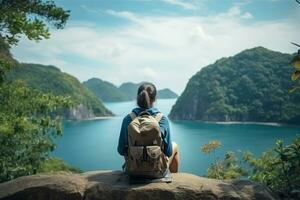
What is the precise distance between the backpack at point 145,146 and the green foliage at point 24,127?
15.5ft

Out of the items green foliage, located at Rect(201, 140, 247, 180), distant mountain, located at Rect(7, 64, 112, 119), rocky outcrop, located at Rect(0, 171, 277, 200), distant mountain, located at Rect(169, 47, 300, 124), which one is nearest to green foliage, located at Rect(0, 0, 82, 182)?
rocky outcrop, located at Rect(0, 171, 277, 200)

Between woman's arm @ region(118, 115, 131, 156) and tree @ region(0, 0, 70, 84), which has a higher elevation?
tree @ region(0, 0, 70, 84)

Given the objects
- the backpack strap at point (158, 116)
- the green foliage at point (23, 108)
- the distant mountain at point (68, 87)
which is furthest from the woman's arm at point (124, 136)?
the distant mountain at point (68, 87)

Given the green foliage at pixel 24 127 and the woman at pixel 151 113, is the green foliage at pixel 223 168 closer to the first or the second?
the green foliage at pixel 24 127

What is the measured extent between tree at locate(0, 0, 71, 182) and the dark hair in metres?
3.29

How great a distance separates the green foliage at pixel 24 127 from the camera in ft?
28.9

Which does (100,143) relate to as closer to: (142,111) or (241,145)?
(241,145)

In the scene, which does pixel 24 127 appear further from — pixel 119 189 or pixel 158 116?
pixel 158 116

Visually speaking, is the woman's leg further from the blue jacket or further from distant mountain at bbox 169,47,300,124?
distant mountain at bbox 169,47,300,124

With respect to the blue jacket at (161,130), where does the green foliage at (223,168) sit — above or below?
below

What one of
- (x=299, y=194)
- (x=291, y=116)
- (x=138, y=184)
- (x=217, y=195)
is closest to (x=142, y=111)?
(x=138, y=184)

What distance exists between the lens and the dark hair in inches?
187

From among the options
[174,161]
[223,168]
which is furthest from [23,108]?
[223,168]

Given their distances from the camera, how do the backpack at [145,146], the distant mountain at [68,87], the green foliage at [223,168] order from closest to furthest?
1. the backpack at [145,146]
2. the green foliage at [223,168]
3. the distant mountain at [68,87]
